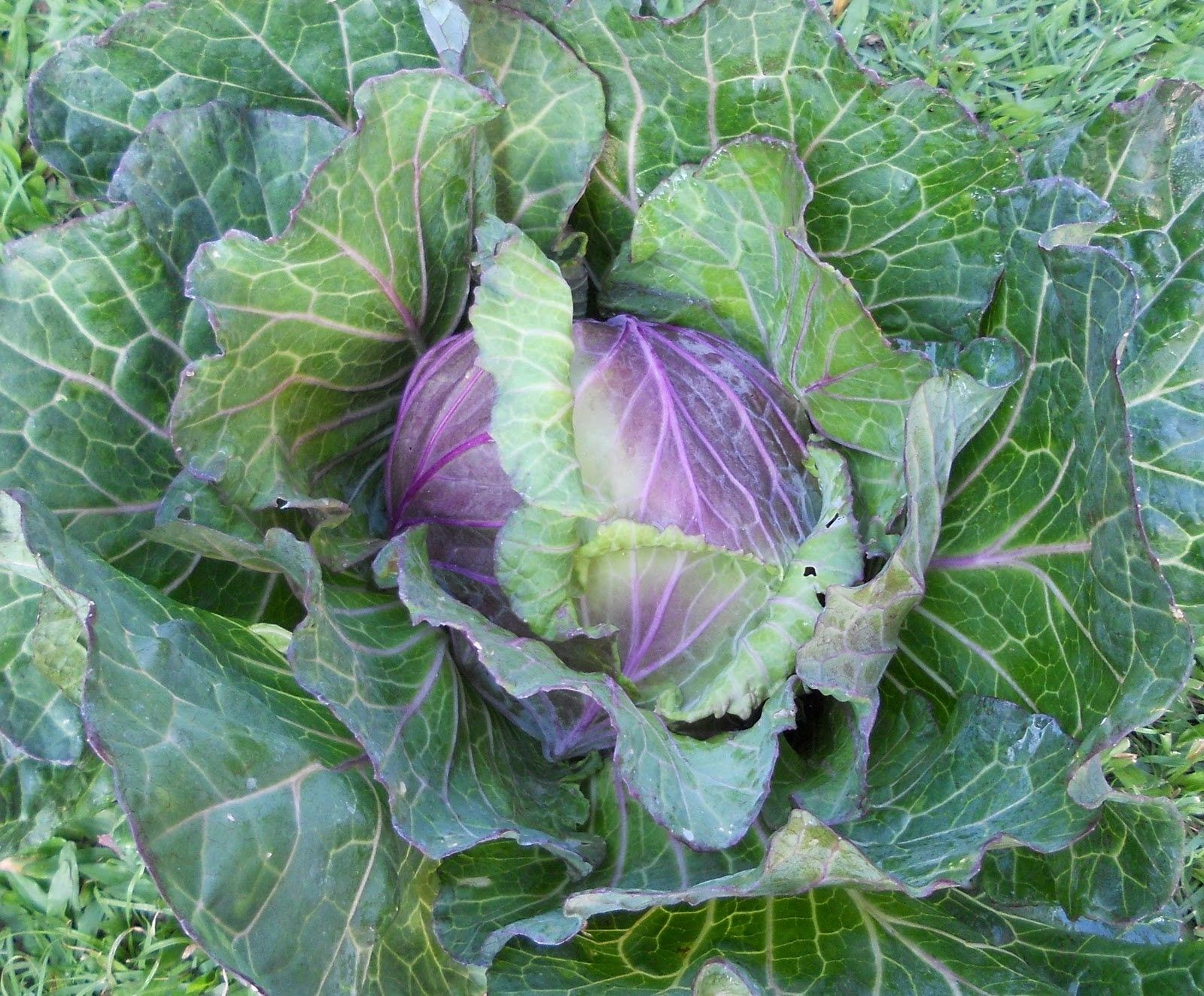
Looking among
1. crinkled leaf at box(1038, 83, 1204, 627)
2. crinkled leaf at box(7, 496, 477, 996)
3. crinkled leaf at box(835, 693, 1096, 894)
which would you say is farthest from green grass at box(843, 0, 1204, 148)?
crinkled leaf at box(7, 496, 477, 996)

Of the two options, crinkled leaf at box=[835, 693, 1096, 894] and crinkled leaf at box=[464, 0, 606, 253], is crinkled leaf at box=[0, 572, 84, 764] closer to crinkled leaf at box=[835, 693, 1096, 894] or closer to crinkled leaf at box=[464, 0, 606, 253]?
crinkled leaf at box=[464, 0, 606, 253]

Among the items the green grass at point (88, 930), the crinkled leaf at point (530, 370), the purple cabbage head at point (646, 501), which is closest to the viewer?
the crinkled leaf at point (530, 370)

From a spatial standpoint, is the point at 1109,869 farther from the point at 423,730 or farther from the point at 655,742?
the point at 423,730

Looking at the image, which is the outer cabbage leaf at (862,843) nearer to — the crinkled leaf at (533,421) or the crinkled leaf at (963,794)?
the crinkled leaf at (963,794)

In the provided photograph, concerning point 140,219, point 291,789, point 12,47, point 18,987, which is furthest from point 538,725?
point 12,47

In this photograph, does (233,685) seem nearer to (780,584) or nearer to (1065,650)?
(780,584)

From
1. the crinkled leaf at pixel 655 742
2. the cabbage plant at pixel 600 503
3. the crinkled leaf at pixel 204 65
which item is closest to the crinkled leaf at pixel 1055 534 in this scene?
the cabbage plant at pixel 600 503
